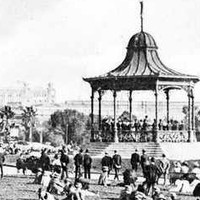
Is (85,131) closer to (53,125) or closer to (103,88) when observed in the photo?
(53,125)

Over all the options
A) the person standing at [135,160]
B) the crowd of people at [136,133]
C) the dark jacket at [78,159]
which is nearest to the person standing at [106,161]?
the dark jacket at [78,159]

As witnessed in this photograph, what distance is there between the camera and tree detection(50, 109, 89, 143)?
112 metres

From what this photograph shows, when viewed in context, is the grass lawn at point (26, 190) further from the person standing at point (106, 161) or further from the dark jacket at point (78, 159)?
the person standing at point (106, 161)

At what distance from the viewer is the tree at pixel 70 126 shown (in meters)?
112

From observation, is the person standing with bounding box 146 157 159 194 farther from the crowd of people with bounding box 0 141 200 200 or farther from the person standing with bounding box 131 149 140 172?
the person standing with bounding box 131 149 140 172

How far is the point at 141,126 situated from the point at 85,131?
7056 cm

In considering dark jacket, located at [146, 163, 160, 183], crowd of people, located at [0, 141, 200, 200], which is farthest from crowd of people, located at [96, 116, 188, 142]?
dark jacket, located at [146, 163, 160, 183]

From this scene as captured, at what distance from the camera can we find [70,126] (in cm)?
11556

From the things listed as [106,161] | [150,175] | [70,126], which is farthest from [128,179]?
[70,126]

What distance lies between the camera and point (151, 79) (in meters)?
39.2

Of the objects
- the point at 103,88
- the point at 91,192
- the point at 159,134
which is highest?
the point at 103,88

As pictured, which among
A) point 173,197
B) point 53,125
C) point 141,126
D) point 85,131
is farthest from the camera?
point 53,125

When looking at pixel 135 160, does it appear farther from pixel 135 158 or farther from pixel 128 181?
pixel 128 181

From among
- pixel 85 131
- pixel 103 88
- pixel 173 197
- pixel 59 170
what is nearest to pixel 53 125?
pixel 85 131
